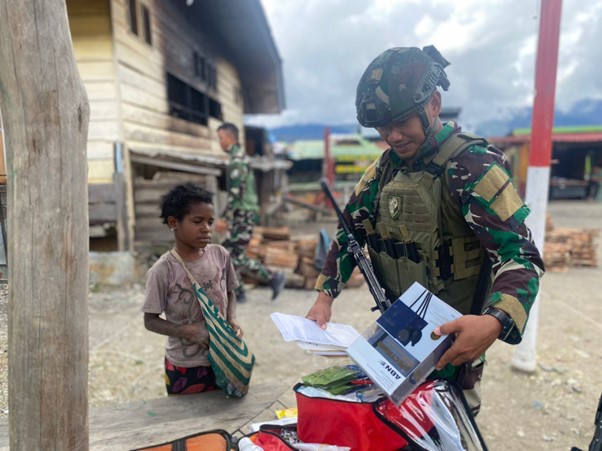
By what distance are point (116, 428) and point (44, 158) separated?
1.40 meters

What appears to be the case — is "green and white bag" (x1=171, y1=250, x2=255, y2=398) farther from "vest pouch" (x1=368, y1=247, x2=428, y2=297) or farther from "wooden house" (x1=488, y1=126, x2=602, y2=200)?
"wooden house" (x1=488, y1=126, x2=602, y2=200)

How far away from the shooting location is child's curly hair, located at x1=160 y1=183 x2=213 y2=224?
2057mm

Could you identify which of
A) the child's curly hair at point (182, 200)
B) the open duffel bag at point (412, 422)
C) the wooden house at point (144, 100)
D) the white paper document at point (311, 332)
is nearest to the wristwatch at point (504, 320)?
A: the open duffel bag at point (412, 422)

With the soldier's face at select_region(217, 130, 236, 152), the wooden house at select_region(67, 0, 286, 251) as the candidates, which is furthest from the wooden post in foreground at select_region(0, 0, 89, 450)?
the wooden house at select_region(67, 0, 286, 251)

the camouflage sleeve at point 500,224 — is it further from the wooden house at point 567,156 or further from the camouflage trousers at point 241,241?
the wooden house at point 567,156

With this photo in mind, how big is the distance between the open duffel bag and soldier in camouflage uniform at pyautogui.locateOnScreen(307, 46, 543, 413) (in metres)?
0.13

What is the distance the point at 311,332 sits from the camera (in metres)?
1.68

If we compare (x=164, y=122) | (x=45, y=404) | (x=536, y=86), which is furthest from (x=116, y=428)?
(x=164, y=122)

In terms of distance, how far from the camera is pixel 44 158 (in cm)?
120

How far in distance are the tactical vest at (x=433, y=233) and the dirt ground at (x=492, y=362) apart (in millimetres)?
1198

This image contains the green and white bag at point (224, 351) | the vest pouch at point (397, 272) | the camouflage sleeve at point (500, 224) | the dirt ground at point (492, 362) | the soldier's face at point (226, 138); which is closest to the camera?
the camouflage sleeve at point (500, 224)

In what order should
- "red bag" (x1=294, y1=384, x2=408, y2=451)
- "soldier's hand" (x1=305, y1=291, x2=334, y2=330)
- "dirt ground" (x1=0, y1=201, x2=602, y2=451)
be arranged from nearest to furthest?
"red bag" (x1=294, y1=384, x2=408, y2=451), "soldier's hand" (x1=305, y1=291, x2=334, y2=330), "dirt ground" (x1=0, y1=201, x2=602, y2=451)

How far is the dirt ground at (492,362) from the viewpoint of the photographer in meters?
2.90

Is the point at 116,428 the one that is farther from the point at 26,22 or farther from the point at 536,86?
the point at 536,86
